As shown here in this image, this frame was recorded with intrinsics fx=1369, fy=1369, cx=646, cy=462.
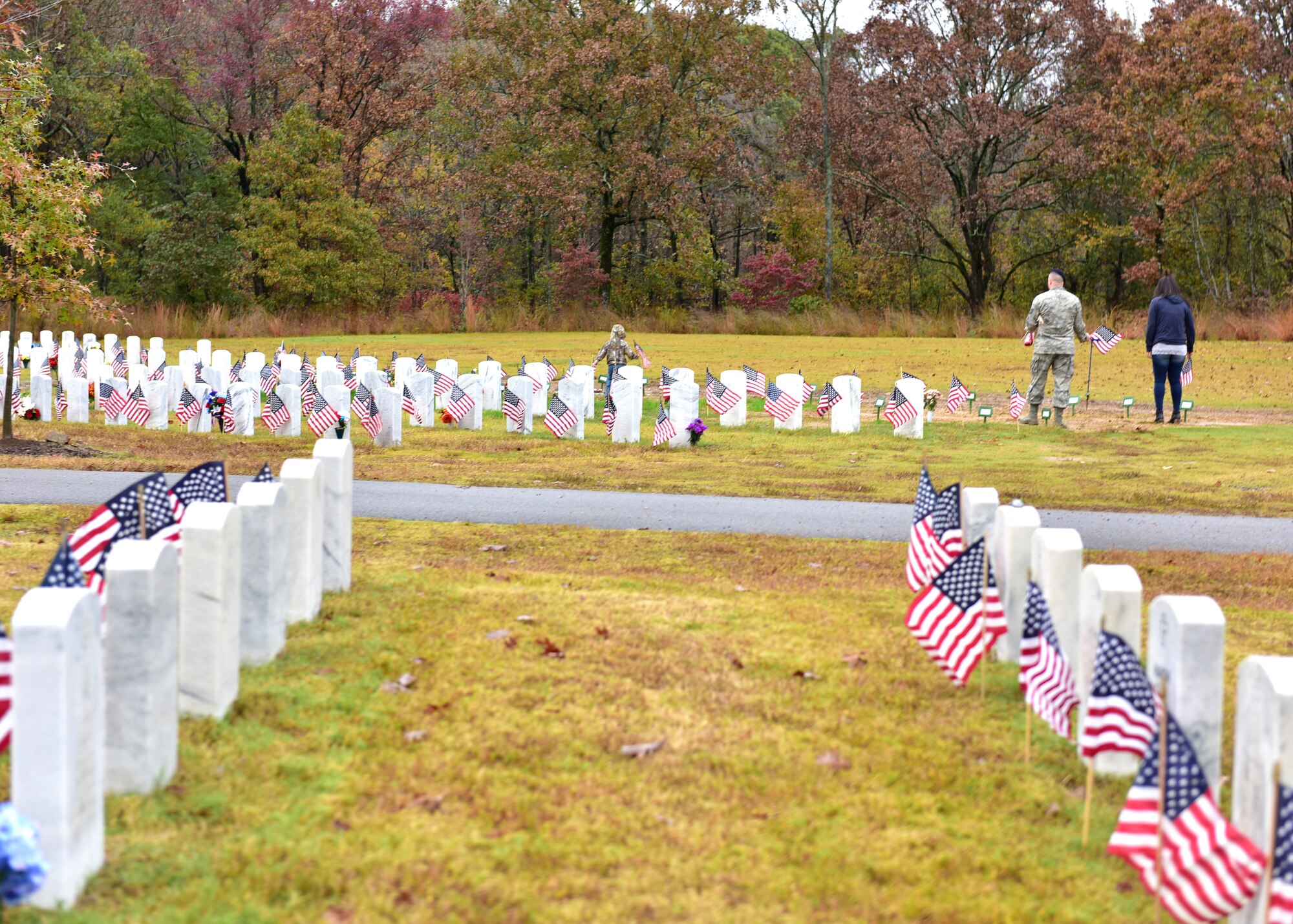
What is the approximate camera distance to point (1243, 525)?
10797mm

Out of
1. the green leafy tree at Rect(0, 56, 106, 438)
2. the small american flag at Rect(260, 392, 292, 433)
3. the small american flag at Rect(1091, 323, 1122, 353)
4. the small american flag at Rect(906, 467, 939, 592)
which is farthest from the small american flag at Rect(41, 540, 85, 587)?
the small american flag at Rect(1091, 323, 1122, 353)

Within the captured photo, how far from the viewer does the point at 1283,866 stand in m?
3.53

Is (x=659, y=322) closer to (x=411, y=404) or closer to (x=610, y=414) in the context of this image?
(x=411, y=404)

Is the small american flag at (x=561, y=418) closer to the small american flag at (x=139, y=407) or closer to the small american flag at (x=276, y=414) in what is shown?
the small american flag at (x=276, y=414)

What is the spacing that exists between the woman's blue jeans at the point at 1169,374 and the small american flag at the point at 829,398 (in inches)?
185

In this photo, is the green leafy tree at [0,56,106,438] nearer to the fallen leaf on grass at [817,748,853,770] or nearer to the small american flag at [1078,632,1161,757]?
the fallen leaf on grass at [817,748,853,770]

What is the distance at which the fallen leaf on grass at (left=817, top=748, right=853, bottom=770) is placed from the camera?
16.5 feet

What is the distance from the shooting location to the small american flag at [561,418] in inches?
651

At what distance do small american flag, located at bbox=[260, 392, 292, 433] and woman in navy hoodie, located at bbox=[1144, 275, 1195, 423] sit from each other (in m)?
11.4

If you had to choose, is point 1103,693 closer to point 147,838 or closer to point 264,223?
point 147,838

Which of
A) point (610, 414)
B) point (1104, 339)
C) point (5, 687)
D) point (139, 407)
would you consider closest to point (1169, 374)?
point (1104, 339)

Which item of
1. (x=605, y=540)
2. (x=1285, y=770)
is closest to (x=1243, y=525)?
(x=605, y=540)

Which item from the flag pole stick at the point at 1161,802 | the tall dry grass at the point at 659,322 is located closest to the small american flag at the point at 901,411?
the flag pole stick at the point at 1161,802

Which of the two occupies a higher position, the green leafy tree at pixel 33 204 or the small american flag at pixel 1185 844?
the green leafy tree at pixel 33 204
